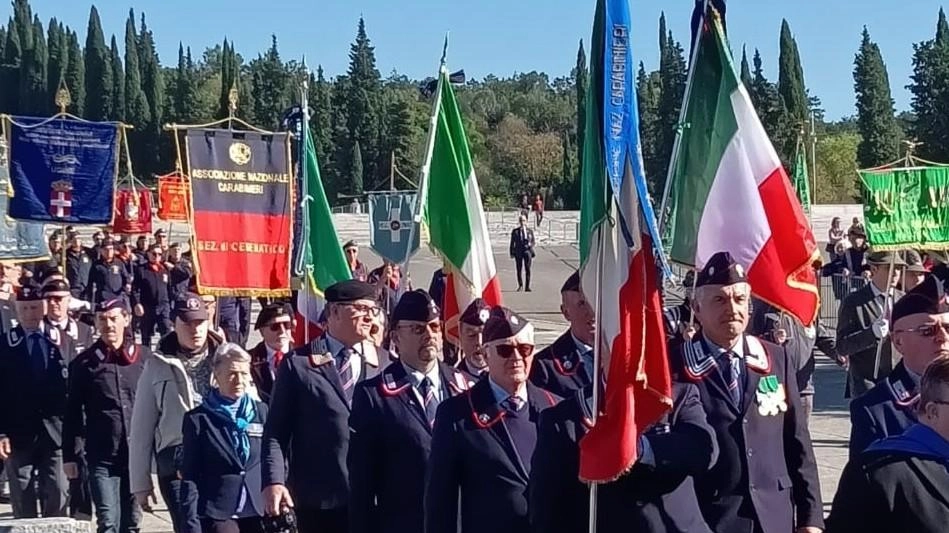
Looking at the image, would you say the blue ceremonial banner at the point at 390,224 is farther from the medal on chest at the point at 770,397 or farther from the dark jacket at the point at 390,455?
the medal on chest at the point at 770,397

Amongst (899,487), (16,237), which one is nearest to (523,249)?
(16,237)

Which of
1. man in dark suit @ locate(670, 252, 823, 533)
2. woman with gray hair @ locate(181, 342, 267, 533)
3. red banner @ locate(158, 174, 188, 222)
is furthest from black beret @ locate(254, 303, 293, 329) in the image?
red banner @ locate(158, 174, 188, 222)

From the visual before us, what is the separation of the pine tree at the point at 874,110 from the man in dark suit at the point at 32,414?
58.2 metres

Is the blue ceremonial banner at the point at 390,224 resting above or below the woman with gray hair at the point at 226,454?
above

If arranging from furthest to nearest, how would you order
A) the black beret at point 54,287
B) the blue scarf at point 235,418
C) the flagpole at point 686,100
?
the black beret at point 54,287, the flagpole at point 686,100, the blue scarf at point 235,418

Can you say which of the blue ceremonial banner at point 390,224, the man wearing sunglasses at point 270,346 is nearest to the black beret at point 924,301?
the man wearing sunglasses at point 270,346

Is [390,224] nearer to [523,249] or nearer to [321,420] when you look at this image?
[321,420]

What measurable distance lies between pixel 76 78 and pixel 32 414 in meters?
90.8

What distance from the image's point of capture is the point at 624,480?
13.4 feet

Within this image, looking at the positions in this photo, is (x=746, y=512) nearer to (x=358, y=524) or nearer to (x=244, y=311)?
(x=358, y=524)

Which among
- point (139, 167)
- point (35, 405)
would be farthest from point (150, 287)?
point (139, 167)

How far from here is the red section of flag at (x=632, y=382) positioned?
12.9 ft

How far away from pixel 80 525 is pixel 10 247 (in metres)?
5.73

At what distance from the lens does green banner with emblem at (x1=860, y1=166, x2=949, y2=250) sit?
11.1 metres
